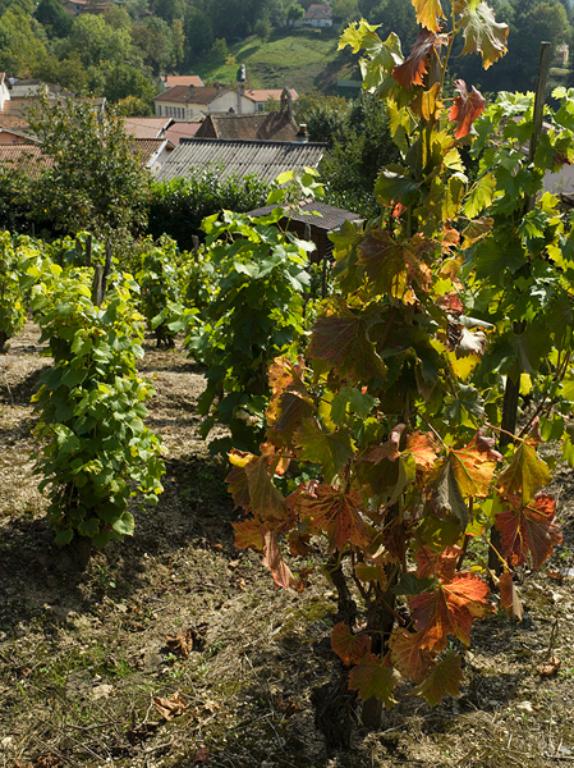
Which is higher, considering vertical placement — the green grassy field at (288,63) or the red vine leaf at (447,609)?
the red vine leaf at (447,609)

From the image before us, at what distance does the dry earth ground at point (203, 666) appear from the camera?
3.39 m

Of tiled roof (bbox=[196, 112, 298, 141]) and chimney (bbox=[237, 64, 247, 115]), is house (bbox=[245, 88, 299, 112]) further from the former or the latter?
tiled roof (bbox=[196, 112, 298, 141])

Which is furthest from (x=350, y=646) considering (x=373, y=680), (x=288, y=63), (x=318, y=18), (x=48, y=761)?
(x=318, y=18)

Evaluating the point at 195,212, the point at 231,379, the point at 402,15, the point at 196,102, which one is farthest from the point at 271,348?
the point at 402,15

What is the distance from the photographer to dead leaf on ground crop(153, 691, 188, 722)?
3656 millimetres

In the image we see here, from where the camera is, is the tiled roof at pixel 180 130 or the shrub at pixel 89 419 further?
the tiled roof at pixel 180 130

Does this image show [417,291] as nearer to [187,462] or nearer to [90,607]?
[90,607]

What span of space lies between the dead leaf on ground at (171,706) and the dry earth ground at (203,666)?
12 mm

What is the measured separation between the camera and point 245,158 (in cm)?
3130

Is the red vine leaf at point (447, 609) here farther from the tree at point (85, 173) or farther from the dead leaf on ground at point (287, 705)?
the tree at point (85, 173)

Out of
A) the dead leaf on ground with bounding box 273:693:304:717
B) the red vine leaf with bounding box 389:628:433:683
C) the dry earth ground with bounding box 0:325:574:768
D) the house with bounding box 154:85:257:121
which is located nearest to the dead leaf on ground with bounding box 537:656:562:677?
the dry earth ground with bounding box 0:325:574:768

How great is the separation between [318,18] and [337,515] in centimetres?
16974

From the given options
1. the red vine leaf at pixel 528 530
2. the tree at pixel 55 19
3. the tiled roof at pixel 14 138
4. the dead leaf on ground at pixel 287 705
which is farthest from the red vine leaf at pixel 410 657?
the tree at pixel 55 19

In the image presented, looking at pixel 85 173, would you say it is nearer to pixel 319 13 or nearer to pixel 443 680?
pixel 443 680
